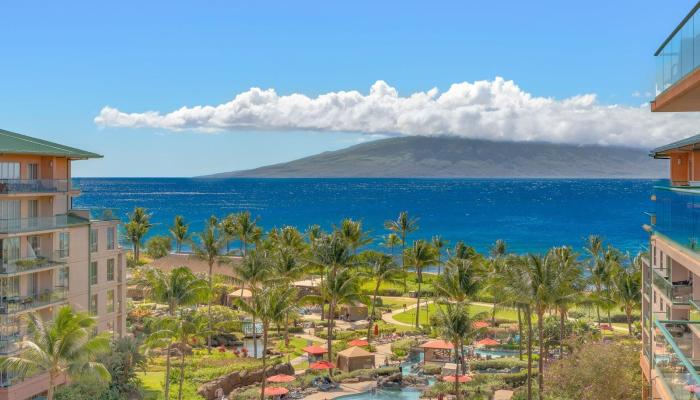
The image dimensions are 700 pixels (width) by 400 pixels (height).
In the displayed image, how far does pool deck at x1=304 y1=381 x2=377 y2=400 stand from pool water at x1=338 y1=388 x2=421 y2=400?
0.68 m

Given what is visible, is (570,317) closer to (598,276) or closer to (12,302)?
(598,276)

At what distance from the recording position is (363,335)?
65.3 meters

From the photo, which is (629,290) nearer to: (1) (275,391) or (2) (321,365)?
(2) (321,365)

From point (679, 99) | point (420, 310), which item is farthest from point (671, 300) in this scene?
point (420, 310)

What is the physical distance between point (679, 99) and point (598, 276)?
48.2 m

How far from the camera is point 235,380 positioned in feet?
158

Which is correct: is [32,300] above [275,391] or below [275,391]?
above

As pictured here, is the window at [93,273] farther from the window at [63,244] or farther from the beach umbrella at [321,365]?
the beach umbrella at [321,365]

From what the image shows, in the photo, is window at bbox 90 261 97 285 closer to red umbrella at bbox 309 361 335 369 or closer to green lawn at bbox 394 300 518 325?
red umbrella at bbox 309 361 335 369

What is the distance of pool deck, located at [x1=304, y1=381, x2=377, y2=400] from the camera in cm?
4609

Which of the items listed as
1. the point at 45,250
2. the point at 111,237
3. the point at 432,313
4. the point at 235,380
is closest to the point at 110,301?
the point at 111,237

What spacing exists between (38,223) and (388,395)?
80.5 ft

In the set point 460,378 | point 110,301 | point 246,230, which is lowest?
point 460,378

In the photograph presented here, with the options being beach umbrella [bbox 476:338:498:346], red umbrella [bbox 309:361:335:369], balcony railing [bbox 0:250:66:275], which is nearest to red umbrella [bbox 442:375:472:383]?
red umbrella [bbox 309:361:335:369]
